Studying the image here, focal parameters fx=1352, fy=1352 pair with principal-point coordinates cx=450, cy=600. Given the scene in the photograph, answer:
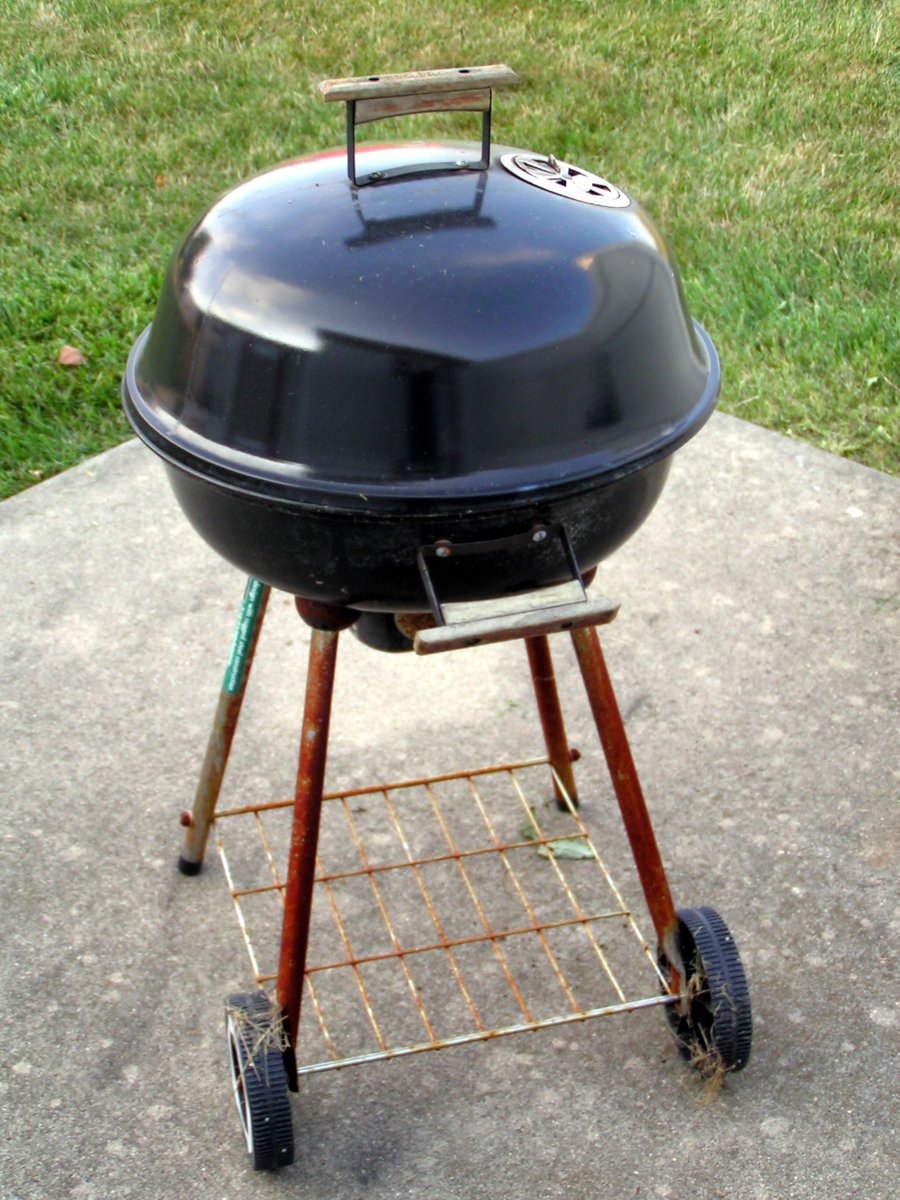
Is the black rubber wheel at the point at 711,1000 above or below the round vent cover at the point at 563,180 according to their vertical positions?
below

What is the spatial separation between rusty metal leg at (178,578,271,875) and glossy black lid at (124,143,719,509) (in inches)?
18.7

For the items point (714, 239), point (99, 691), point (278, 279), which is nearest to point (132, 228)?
point (714, 239)

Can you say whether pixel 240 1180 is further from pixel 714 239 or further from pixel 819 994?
pixel 714 239

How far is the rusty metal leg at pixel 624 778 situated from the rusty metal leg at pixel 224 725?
1.80 ft

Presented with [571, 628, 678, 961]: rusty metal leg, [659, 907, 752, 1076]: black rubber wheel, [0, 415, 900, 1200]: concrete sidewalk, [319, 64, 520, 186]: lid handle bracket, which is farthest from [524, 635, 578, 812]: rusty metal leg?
[319, 64, 520, 186]: lid handle bracket

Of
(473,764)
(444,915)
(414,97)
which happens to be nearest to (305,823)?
(444,915)

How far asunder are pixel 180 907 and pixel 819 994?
1.18 meters

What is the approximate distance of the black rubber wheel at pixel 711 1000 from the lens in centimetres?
212

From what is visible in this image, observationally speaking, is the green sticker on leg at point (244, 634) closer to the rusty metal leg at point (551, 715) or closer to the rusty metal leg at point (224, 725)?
the rusty metal leg at point (224, 725)

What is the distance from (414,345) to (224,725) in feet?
3.21

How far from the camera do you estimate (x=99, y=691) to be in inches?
120

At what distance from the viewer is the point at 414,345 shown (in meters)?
1.63

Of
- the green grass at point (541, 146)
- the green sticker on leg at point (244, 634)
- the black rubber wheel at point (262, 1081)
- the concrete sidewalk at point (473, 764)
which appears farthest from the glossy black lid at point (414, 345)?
the green grass at point (541, 146)

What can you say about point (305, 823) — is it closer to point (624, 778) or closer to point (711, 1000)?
point (624, 778)
